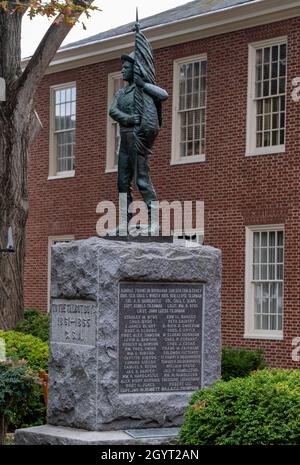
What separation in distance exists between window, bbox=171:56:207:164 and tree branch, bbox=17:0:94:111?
13.3ft

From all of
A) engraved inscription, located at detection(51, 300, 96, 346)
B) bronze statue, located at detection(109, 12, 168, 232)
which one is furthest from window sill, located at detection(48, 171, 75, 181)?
engraved inscription, located at detection(51, 300, 96, 346)

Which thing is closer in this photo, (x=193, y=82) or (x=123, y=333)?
(x=123, y=333)

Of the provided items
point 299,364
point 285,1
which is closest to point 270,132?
point 285,1

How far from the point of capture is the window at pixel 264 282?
873 inches

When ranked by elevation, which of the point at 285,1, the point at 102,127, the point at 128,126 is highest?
the point at 285,1

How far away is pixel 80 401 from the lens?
10.9m

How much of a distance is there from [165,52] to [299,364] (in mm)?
7961

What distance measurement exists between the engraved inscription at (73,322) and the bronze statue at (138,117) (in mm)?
1093

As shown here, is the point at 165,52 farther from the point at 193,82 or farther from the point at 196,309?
the point at 196,309

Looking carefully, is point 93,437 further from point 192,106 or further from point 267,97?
Result: point 192,106

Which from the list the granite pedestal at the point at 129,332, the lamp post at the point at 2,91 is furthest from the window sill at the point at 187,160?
the granite pedestal at the point at 129,332

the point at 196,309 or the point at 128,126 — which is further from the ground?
the point at 128,126
